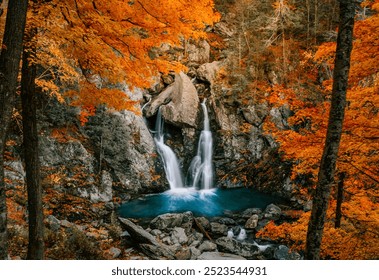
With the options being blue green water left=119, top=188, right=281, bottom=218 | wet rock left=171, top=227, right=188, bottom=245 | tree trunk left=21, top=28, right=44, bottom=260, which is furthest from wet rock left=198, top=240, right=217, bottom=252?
tree trunk left=21, top=28, right=44, bottom=260

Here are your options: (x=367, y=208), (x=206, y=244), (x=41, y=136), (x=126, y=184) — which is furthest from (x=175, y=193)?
(x=367, y=208)

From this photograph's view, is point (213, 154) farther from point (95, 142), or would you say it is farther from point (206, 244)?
point (206, 244)

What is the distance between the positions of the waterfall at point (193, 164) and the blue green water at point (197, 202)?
0.61m

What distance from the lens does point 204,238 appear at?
1038 centimetres

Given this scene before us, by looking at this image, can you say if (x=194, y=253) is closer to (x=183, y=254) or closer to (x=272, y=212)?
(x=183, y=254)

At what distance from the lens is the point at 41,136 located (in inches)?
494

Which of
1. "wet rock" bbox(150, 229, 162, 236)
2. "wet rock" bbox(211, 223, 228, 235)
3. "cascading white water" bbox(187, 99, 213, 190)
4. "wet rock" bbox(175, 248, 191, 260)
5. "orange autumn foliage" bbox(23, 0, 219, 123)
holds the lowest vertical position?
"wet rock" bbox(175, 248, 191, 260)

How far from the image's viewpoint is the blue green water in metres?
12.9

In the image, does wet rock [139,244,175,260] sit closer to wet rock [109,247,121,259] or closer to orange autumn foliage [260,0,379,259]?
wet rock [109,247,121,259]

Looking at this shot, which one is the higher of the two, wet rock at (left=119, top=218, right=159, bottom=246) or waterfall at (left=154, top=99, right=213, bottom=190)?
waterfall at (left=154, top=99, right=213, bottom=190)

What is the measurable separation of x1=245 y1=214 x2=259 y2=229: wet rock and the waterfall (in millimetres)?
5054

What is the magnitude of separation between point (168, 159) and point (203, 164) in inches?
90.7

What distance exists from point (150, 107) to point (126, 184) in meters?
5.44

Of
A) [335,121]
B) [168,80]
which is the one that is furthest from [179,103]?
[335,121]
